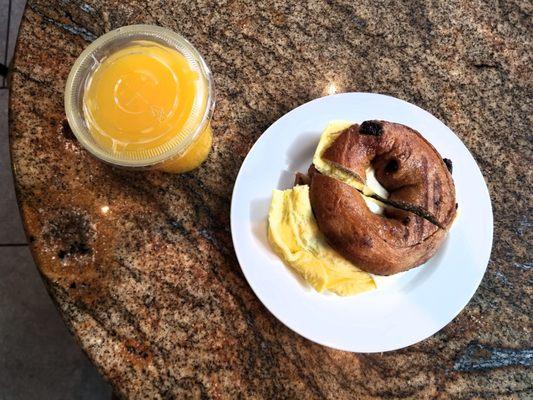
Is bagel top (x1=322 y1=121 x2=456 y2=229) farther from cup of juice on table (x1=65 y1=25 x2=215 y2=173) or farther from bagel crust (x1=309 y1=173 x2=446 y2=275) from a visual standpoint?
cup of juice on table (x1=65 y1=25 x2=215 y2=173)

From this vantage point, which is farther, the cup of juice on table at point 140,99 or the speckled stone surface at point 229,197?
the speckled stone surface at point 229,197

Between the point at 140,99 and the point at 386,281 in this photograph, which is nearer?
the point at 140,99

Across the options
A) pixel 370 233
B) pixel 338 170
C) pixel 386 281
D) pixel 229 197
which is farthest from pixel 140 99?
pixel 386 281

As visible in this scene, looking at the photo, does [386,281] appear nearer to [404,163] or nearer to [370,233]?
[370,233]

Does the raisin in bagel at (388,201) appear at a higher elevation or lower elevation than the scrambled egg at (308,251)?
higher

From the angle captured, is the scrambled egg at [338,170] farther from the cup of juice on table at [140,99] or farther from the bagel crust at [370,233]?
the cup of juice on table at [140,99]

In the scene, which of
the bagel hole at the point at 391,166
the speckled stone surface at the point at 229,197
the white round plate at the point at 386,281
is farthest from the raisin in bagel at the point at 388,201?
the speckled stone surface at the point at 229,197
